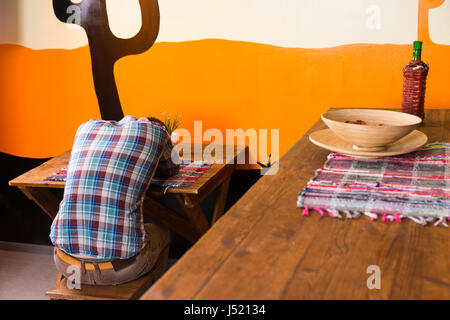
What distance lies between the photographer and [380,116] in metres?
1.72

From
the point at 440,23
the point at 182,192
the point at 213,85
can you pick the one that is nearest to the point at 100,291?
the point at 182,192

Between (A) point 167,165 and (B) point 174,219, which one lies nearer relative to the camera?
(A) point 167,165

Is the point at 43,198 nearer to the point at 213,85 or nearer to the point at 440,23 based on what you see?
the point at 213,85

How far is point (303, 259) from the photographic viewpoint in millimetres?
943

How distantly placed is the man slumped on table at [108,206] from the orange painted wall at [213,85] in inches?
30.9

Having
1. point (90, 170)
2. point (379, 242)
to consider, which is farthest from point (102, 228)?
point (379, 242)

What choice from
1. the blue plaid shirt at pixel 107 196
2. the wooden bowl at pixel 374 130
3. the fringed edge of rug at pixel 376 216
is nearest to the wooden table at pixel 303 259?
the fringed edge of rug at pixel 376 216

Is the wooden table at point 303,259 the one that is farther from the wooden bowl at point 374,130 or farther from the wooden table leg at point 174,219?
the wooden table leg at point 174,219

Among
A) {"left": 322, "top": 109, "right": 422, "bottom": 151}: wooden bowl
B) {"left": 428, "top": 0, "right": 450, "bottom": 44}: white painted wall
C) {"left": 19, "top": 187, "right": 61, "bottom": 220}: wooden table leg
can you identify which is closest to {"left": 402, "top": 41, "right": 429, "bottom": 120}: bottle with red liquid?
{"left": 322, "top": 109, "right": 422, "bottom": 151}: wooden bowl

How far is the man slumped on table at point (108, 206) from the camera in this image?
2047 mm

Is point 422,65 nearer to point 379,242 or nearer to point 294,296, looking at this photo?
point 379,242

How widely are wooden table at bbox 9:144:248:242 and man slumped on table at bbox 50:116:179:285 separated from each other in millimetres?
218

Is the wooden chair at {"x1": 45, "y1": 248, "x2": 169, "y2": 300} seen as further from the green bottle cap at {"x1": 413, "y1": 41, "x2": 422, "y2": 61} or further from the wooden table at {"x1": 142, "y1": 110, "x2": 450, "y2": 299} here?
the green bottle cap at {"x1": 413, "y1": 41, "x2": 422, "y2": 61}

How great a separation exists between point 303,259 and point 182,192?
1.34m
